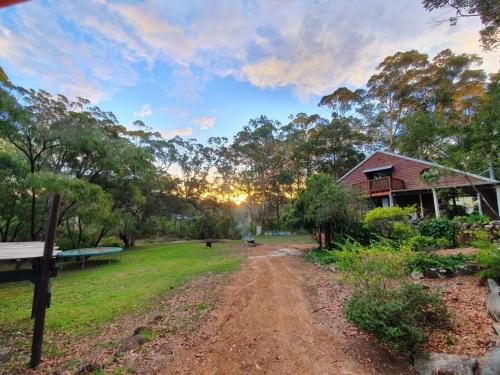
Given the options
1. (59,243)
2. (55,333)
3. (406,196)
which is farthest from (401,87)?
(59,243)

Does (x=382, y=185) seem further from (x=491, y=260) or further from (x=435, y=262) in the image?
(x=491, y=260)

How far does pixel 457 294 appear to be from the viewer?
15.2 ft

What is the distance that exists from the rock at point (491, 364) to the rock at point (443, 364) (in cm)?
8

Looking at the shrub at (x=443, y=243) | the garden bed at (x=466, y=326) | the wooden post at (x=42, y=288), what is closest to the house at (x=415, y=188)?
the shrub at (x=443, y=243)

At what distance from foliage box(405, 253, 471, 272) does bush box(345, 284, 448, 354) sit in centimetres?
289

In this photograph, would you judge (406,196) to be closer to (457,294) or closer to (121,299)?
(457,294)

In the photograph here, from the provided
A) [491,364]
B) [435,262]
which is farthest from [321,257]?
[491,364]

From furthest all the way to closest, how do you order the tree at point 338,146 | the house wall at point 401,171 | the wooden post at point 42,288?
the tree at point 338,146 < the house wall at point 401,171 < the wooden post at point 42,288

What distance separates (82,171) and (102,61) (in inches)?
323

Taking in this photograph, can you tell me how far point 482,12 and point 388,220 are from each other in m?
7.49

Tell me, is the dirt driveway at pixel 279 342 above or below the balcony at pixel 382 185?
below

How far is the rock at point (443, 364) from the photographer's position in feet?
8.43

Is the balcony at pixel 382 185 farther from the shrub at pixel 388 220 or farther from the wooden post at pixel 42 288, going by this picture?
the wooden post at pixel 42 288

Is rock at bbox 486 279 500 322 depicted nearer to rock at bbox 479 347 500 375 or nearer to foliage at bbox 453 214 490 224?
rock at bbox 479 347 500 375
